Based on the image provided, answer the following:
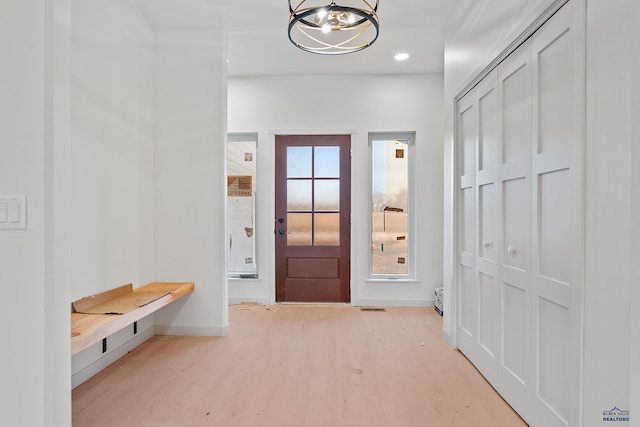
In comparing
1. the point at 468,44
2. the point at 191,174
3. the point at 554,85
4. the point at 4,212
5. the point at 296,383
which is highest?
the point at 468,44

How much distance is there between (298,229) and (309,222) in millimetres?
162

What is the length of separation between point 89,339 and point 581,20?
2802 millimetres

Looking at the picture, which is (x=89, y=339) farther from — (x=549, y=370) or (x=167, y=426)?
(x=549, y=370)

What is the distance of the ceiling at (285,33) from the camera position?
3086mm

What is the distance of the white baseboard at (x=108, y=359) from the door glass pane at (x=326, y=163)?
2.49m

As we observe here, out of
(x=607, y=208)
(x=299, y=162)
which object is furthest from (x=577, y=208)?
(x=299, y=162)

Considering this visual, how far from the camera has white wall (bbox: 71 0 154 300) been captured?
2416mm

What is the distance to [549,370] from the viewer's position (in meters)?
1.74

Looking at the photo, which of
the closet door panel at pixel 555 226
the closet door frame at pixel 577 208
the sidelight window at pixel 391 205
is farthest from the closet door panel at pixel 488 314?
the sidelight window at pixel 391 205

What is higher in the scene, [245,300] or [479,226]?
[479,226]

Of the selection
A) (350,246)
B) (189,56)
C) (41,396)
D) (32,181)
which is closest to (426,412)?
(41,396)

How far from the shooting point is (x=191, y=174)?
3328 millimetres

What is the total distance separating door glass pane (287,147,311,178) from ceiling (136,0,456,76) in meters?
0.91

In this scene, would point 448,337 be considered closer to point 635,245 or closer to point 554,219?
point 554,219
